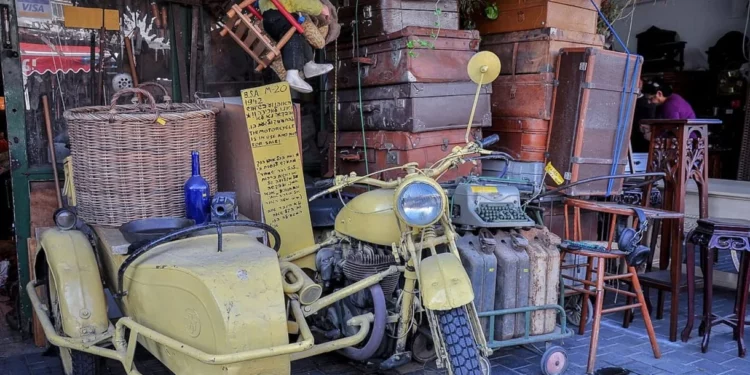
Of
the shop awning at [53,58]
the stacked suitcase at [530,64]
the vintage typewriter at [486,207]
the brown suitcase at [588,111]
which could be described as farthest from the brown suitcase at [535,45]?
the shop awning at [53,58]

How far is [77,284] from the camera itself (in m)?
3.15

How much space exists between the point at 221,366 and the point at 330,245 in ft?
5.30

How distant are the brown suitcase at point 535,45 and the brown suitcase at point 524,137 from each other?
1.42 ft

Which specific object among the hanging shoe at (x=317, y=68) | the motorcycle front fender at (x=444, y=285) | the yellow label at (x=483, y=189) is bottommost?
the motorcycle front fender at (x=444, y=285)

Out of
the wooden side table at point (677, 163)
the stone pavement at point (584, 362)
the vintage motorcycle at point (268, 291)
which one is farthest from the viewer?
the wooden side table at point (677, 163)

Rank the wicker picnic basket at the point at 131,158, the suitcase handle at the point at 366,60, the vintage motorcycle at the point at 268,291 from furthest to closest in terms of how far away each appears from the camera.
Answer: the suitcase handle at the point at 366,60, the wicker picnic basket at the point at 131,158, the vintage motorcycle at the point at 268,291

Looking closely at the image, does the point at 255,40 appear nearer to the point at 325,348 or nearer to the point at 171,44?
the point at 171,44

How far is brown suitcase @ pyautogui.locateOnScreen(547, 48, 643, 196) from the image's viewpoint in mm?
4754

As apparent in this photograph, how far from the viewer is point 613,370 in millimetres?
3877

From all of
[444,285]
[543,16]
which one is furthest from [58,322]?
[543,16]

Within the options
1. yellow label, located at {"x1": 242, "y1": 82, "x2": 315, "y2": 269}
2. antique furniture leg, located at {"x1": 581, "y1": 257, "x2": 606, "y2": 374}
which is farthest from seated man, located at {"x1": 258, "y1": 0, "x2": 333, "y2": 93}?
antique furniture leg, located at {"x1": 581, "y1": 257, "x2": 606, "y2": 374}

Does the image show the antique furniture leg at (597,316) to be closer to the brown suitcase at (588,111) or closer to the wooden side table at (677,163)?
the wooden side table at (677,163)

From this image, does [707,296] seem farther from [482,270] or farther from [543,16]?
[543,16]

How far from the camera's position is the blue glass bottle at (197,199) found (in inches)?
147
